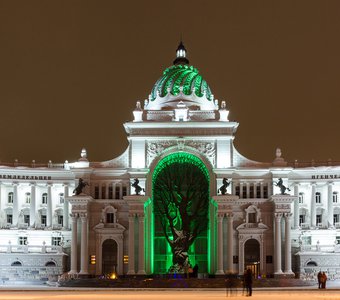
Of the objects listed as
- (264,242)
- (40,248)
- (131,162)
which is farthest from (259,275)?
(40,248)

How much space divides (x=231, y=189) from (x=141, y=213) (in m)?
11.3

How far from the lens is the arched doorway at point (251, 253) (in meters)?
97.4

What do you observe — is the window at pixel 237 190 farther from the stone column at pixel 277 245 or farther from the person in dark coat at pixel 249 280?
the person in dark coat at pixel 249 280

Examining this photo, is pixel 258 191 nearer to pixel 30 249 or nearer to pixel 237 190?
pixel 237 190

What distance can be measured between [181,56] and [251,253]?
3010 centimetres

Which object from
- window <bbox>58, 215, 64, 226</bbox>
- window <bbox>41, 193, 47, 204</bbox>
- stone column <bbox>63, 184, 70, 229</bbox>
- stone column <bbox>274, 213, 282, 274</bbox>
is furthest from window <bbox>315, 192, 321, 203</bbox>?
window <bbox>41, 193, 47, 204</bbox>

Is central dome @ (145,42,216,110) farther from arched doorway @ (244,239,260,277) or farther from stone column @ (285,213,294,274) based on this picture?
stone column @ (285,213,294,274)

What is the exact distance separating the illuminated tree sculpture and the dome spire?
16.8 metres

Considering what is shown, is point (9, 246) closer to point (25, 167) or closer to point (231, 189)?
point (25, 167)

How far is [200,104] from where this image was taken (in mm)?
105688

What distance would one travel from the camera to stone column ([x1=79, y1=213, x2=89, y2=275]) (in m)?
95.3

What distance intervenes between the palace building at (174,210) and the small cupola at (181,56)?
393 inches

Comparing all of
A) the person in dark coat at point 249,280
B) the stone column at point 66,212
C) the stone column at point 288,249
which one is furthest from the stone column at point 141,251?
the person in dark coat at point 249,280

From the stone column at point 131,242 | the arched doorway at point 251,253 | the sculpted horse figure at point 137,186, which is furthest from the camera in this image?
the arched doorway at point 251,253
